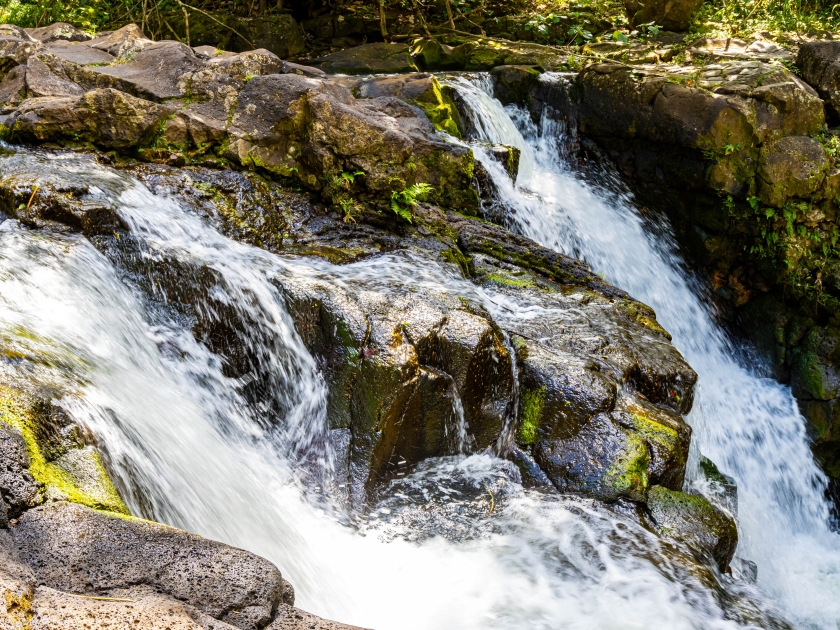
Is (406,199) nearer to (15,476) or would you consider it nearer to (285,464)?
(285,464)

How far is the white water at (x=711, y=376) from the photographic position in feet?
21.4

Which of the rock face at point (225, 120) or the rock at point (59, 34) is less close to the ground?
the rock at point (59, 34)

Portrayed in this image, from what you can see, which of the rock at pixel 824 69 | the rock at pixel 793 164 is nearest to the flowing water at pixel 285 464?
the rock at pixel 793 164

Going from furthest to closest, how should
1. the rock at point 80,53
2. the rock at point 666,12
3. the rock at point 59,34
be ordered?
the rock at point 666,12, the rock at point 59,34, the rock at point 80,53

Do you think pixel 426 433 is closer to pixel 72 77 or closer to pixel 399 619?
pixel 399 619

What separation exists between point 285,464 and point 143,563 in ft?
8.04

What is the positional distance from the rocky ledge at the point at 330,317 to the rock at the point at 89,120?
17 millimetres

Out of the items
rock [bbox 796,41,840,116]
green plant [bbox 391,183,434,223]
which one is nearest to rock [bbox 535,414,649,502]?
green plant [bbox 391,183,434,223]

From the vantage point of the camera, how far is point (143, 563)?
6.86 ft

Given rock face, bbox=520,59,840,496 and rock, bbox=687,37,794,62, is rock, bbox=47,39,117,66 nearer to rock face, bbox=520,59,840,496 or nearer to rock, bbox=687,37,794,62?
rock face, bbox=520,59,840,496

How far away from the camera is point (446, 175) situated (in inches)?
280

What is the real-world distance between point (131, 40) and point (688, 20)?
31.2 ft

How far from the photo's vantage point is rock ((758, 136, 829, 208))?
8.22 metres

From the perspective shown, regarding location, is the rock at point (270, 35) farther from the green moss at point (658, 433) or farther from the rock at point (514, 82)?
the green moss at point (658, 433)
